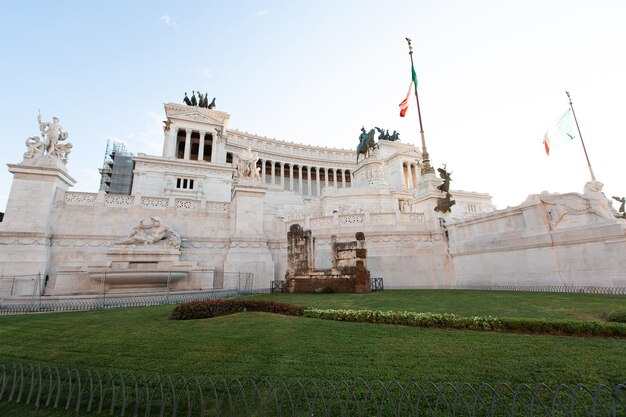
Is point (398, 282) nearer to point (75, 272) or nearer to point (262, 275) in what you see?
point (262, 275)

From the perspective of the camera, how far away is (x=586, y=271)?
13.9 meters

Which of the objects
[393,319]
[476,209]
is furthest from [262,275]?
[476,209]

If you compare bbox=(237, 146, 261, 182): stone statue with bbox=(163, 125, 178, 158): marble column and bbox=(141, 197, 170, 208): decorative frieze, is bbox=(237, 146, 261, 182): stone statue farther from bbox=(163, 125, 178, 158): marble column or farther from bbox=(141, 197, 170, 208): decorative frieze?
bbox=(163, 125, 178, 158): marble column

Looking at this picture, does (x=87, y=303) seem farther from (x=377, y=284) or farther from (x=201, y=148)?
(x=201, y=148)

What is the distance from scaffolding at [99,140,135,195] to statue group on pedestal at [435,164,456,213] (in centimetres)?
5696

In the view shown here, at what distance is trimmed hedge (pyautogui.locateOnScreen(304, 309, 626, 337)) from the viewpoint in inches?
259

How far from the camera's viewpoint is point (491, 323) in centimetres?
742

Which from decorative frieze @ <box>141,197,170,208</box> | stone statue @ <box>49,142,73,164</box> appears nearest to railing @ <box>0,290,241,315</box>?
decorative frieze @ <box>141,197,170,208</box>

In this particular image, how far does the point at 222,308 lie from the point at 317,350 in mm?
5618

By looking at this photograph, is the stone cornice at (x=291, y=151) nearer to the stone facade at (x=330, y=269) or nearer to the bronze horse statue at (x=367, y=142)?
the bronze horse statue at (x=367, y=142)

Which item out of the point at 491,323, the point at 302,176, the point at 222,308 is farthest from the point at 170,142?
the point at 491,323

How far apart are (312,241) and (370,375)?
13.8m

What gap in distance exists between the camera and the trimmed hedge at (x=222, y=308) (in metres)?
9.59

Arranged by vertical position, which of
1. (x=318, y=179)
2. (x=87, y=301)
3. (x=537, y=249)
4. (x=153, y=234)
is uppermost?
(x=318, y=179)
